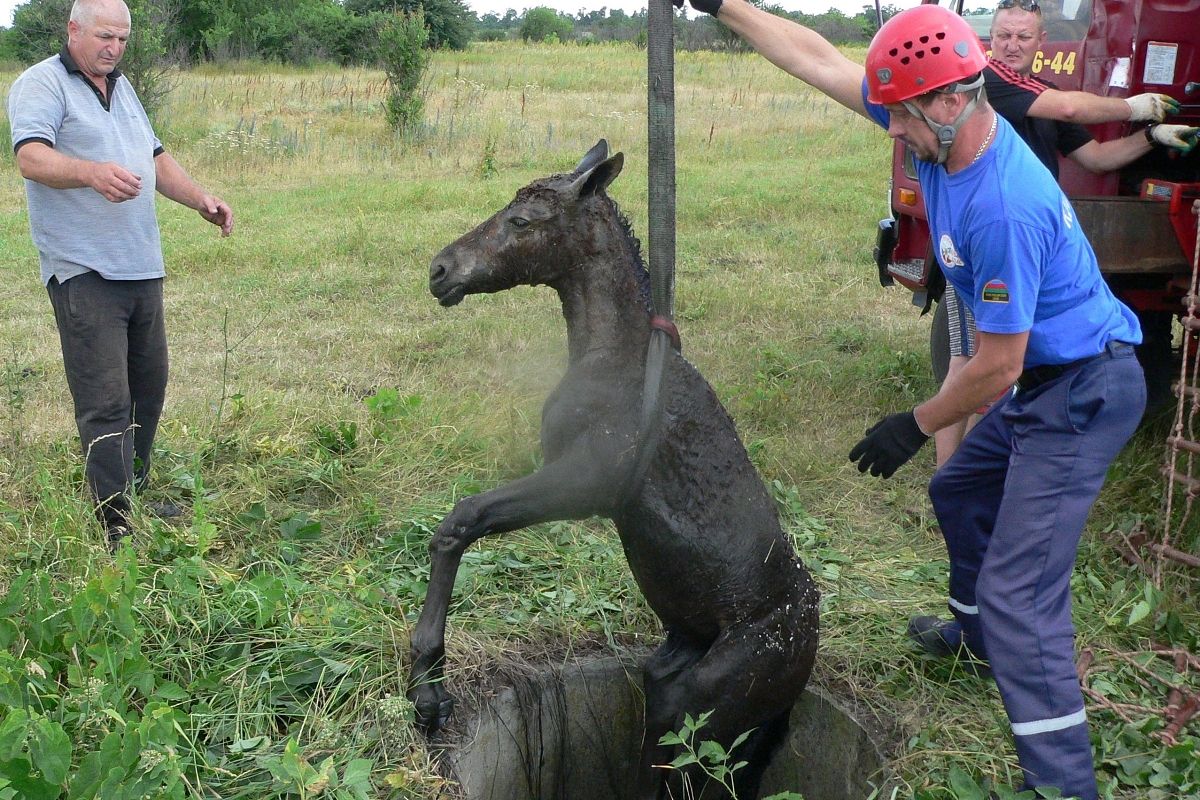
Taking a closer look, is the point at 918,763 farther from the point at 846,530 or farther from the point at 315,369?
the point at 315,369

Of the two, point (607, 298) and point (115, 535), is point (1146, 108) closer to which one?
point (607, 298)

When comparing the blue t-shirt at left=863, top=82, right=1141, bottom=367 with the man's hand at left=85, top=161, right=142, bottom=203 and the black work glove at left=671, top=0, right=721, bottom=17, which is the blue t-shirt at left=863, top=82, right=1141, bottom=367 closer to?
the black work glove at left=671, top=0, right=721, bottom=17

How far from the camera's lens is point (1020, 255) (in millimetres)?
2805

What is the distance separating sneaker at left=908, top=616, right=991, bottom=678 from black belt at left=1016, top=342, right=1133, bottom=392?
45.4 inches

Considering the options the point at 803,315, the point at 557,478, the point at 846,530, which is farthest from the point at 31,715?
the point at 803,315

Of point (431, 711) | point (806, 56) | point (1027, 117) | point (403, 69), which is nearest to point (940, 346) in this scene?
point (1027, 117)

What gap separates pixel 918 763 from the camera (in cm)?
351

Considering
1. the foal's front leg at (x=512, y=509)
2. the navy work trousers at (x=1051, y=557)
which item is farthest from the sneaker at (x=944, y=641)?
the foal's front leg at (x=512, y=509)

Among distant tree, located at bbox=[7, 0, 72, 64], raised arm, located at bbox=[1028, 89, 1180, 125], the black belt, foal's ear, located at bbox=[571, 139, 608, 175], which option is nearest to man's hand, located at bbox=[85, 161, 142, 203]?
foal's ear, located at bbox=[571, 139, 608, 175]

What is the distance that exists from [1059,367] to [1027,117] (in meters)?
2.10

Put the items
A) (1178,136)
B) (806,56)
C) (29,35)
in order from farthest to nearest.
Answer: (29,35) → (1178,136) → (806,56)

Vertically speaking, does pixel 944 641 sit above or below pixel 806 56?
below

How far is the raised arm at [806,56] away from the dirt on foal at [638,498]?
2.26 feet

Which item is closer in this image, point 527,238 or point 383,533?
point 527,238
